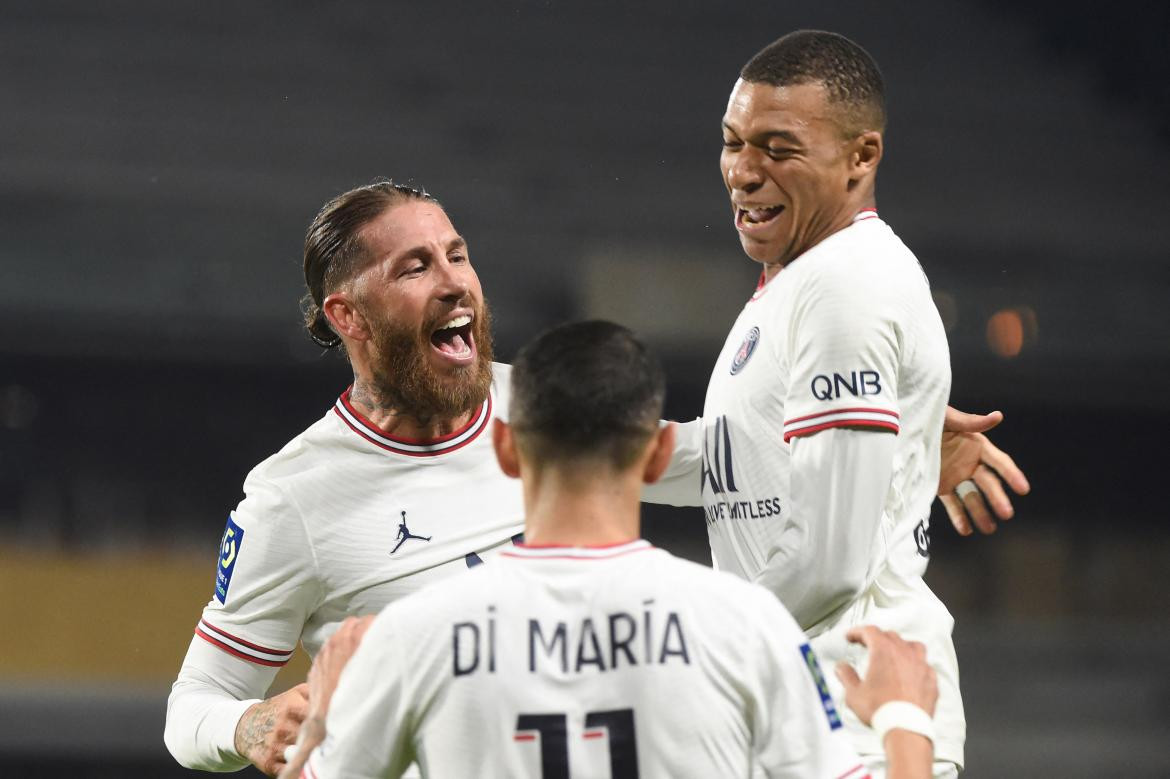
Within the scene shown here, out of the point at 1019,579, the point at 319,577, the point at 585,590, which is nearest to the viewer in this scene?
the point at 585,590

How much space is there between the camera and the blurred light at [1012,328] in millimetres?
11211

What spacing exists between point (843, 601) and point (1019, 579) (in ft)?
30.8

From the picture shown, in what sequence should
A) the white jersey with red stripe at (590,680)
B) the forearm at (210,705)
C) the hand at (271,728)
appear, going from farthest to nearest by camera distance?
the forearm at (210,705), the hand at (271,728), the white jersey with red stripe at (590,680)

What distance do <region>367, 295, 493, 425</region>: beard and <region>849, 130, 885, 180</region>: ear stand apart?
2.94 feet

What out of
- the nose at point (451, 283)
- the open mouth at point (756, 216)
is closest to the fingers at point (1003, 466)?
the open mouth at point (756, 216)

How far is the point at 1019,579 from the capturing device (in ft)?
36.4

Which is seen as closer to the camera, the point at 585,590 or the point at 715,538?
the point at 585,590

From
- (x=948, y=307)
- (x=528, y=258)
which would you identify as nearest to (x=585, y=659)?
(x=528, y=258)

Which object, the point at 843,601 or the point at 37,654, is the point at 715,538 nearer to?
the point at 843,601

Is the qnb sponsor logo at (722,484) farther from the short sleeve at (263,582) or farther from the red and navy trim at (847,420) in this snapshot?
the short sleeve at (263,582)

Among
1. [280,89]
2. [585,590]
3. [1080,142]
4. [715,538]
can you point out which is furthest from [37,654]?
[1080,142]

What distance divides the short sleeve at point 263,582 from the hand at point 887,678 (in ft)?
Result: 4.17

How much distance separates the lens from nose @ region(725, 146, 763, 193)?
8.30ft

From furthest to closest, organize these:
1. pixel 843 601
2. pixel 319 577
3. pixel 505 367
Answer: pixel 505 367
pixel 319 577
pixel 843 601
